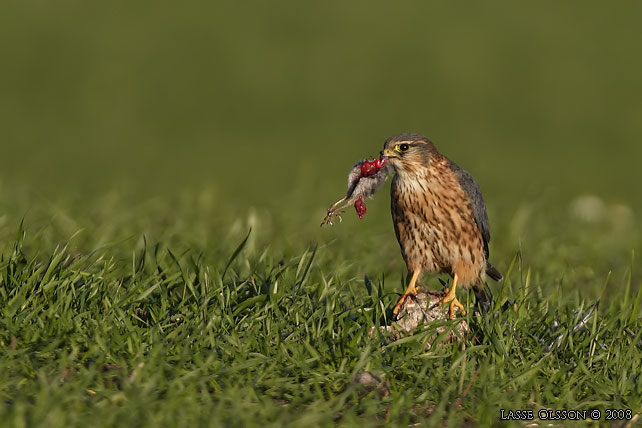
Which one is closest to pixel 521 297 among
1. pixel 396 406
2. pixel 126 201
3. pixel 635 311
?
pixel 635 311

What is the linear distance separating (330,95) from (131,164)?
505 cm

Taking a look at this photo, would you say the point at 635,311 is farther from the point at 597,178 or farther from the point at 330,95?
the point at 330,95

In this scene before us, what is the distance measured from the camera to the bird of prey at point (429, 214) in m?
6.80

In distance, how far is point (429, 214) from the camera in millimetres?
6844

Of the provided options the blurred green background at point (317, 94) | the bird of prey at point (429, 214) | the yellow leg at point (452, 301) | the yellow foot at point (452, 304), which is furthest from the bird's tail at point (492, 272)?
the blurred green background at point (317, 94)

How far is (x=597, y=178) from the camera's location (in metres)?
16.4

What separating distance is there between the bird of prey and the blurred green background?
4.40 meters

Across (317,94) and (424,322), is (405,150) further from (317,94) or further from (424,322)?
(317,94)

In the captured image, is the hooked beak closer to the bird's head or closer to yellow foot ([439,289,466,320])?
the bird's head

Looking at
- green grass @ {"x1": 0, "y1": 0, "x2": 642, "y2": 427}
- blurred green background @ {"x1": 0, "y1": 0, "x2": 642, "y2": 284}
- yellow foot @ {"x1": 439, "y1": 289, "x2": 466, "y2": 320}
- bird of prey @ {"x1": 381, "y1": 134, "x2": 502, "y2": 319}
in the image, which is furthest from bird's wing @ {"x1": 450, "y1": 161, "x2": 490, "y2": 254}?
blurred green background @ {"x1": 0, "y1": 0, "x2": 642, "y2": 284}

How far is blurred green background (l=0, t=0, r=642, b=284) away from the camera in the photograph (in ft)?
51.7

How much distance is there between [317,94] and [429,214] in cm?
1323

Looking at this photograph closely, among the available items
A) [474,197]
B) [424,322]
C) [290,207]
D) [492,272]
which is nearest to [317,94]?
[290,207]

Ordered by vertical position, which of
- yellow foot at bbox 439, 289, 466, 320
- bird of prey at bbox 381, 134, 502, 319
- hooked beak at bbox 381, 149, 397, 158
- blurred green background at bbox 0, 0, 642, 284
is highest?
hooked beak at bbox 381, 149, 397, 158
